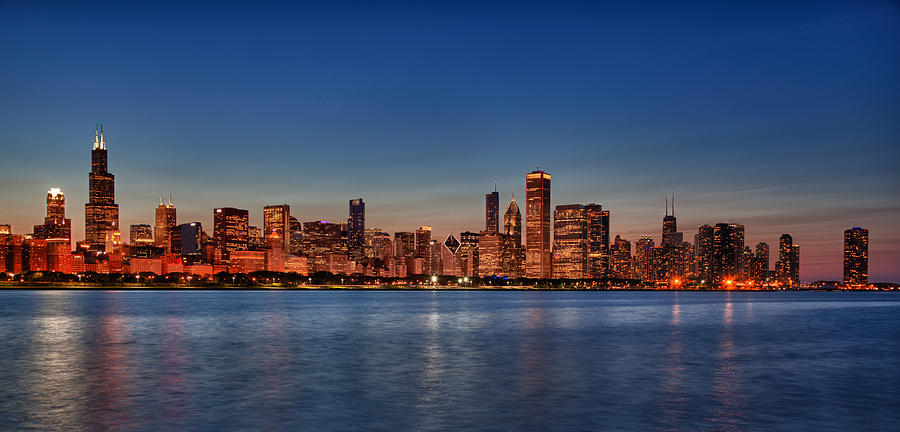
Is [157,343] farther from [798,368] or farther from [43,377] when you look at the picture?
[798,368]

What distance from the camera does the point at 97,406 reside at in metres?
26.4

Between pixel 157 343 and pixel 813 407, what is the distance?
149 ft

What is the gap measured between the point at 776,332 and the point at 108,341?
206 feet

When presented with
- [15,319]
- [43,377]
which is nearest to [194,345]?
[43,377]

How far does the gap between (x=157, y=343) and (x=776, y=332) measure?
58623 mm

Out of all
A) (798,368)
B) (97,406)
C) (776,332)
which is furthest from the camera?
(776,332)

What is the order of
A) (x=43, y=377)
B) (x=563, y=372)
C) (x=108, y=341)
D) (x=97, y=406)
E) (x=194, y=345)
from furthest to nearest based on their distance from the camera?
(x=108, y=341), (x=194, y=345), (x=563, y=372), (x=43, y=377), (x=97, y=406)

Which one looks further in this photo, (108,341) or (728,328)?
(728,328)

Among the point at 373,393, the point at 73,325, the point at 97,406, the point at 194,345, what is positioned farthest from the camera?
the point at 73,325

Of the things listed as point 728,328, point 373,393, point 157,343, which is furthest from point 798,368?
point 157,343

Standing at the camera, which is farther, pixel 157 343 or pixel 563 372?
pixel 157 343

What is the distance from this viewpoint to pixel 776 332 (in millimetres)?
69062

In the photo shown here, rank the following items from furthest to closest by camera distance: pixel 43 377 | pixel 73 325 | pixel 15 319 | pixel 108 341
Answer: pixel 15 319
pixel 73 325
pixel 108 341
pixel 43 377

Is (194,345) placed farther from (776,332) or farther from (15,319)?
(776,332)
